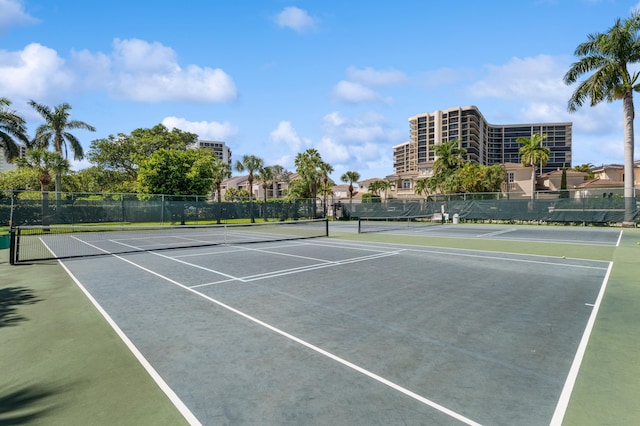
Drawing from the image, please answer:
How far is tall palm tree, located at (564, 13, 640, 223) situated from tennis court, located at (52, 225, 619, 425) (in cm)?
2617

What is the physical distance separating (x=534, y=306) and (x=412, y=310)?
2.45m

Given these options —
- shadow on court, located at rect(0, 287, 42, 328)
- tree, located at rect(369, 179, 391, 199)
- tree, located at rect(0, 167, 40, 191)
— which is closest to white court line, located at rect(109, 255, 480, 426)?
shadow on court, located at rect(0, 287, 42, 328)

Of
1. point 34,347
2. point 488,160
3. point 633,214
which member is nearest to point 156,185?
point 34,347

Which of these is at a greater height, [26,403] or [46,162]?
[46,162]

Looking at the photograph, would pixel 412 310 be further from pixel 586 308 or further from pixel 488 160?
pixel 488 160

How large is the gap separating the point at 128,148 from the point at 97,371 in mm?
53335

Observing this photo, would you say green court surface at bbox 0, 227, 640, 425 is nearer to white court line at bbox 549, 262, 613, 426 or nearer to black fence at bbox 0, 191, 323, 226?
white court line at bbox 549, 262, 613, 426

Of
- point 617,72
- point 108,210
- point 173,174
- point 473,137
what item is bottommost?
point 108,210

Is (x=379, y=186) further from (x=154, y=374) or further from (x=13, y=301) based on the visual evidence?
(x=154, y=374)

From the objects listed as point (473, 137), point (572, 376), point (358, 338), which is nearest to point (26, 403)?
point (358, 338)

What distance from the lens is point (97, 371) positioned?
417 cm

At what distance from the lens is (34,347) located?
4.93m

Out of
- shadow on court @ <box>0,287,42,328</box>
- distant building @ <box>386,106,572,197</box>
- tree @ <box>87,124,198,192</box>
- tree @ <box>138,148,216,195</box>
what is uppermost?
distant building @ <box>386,106,572,197</box>

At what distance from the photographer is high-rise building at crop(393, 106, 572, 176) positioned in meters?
121
